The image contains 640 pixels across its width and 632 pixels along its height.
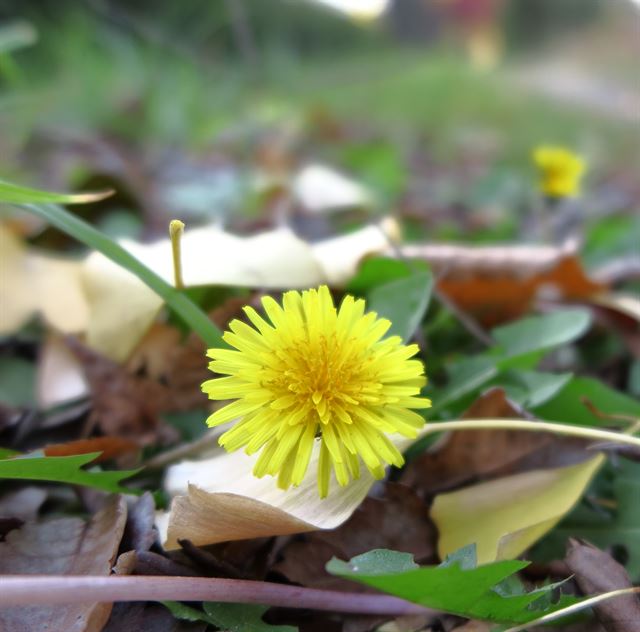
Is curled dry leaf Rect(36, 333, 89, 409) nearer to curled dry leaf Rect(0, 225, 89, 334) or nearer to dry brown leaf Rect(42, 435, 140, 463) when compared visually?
curled dry leaf Rect(0, 225, 89, 334)

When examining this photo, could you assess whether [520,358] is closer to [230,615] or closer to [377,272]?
[377,272]

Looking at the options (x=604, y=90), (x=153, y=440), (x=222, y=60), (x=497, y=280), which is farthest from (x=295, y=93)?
(x=604, y=90)

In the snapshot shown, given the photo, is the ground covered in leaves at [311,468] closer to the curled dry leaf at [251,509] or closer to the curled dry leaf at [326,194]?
the curled dry leaf at [251,509]

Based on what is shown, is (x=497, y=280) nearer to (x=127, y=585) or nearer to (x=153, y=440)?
(x=153, y=440)

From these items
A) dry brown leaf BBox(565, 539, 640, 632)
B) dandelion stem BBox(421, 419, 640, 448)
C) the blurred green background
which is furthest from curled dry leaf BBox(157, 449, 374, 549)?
the blurred green background

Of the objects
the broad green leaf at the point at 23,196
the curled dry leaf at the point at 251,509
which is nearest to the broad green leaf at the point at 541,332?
the curled dry leaf at the point at 251,509
